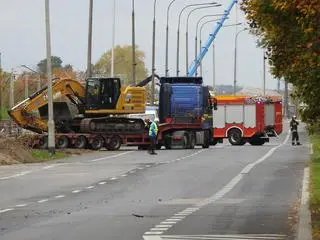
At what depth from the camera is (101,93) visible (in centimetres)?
4412

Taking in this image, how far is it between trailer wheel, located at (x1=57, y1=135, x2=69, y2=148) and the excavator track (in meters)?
1.36

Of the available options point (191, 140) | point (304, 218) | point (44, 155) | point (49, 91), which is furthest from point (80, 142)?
point (304, 218)

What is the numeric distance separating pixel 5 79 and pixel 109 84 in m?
45.3

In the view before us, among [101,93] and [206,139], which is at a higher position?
[101,93]

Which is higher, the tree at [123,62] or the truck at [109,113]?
the tree at [123,62]

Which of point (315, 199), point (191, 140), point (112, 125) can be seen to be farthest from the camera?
point (191, 140)

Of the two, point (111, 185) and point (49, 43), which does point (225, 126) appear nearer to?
point (49, 43)

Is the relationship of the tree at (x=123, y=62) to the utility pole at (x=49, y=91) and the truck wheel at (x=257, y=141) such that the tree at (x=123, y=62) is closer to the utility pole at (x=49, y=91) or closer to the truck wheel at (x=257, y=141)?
the truck wheel at (x=257, y=141)

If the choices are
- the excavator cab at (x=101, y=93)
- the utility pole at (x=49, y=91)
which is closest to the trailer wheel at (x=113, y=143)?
the excavator cab at (x=101, y=93)

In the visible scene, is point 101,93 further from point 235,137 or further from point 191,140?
point 235,137

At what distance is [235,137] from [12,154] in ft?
73.1

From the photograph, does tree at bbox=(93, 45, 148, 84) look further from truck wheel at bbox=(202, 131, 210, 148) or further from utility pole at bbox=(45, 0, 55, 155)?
utility pole at bbox=(45, 0, 55, 155)

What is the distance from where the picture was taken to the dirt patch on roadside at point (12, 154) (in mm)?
33075

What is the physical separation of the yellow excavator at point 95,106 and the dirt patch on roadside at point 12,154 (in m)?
7.09
